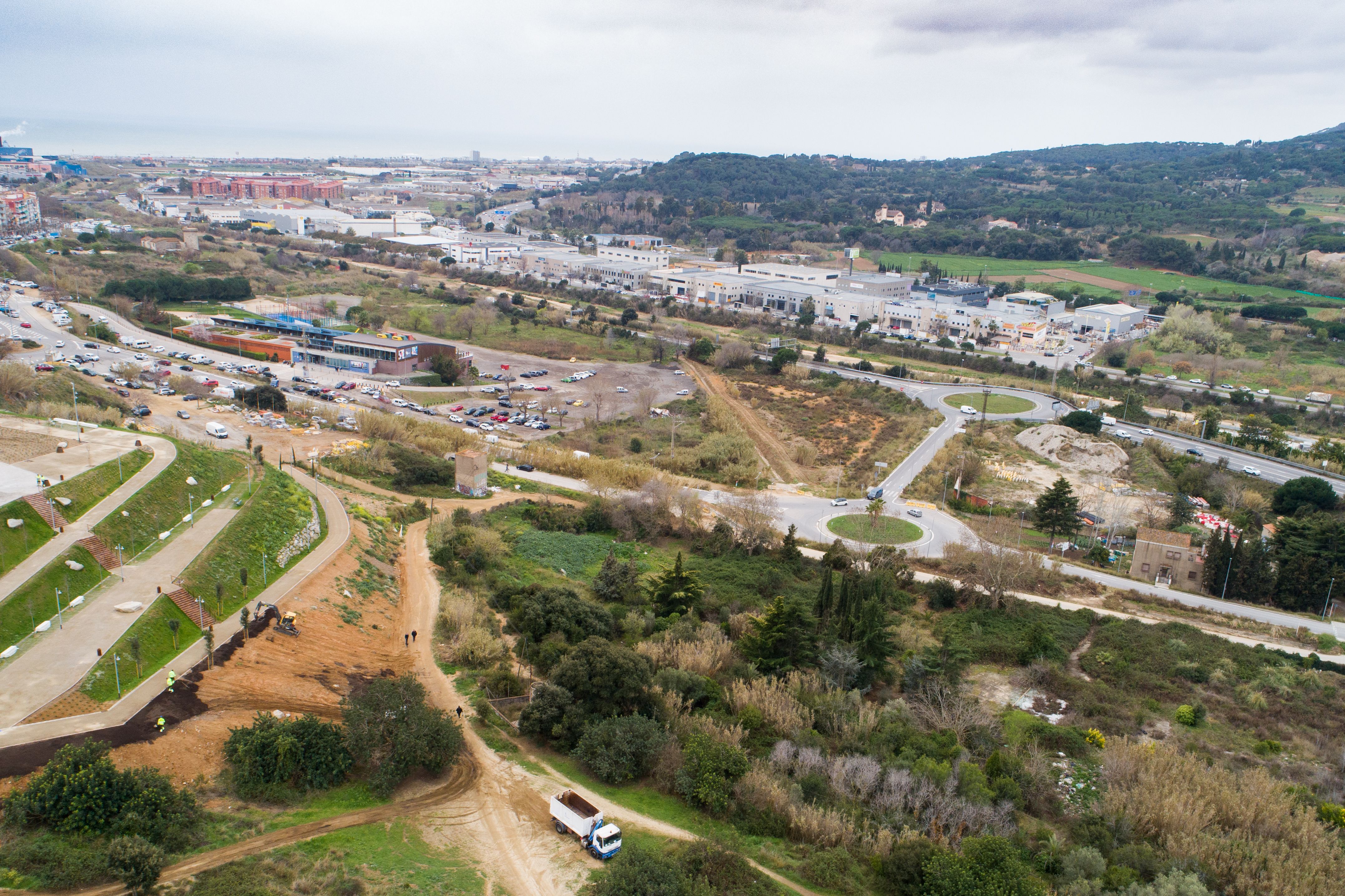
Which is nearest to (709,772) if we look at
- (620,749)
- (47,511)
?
(620,749)

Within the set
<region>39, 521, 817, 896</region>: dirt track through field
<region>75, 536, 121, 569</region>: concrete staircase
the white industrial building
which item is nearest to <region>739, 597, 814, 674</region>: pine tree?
<region>39, 521, 817, 896</region>: dirt track through field

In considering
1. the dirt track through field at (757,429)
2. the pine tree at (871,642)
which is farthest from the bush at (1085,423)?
the pine tree at (871,642)

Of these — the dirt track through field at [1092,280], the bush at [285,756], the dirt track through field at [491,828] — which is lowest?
the dirt track through field at [491,828]

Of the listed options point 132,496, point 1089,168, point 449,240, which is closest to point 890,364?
point 132,496

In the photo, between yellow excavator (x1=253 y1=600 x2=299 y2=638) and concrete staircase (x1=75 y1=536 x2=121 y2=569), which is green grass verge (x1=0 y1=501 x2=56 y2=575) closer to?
concrete staircase (x1=75 y1=536 x2=121 y2=569)

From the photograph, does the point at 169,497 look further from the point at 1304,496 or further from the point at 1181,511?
the point at 1304,496

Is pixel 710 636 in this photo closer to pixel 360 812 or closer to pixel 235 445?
pixel 360 812

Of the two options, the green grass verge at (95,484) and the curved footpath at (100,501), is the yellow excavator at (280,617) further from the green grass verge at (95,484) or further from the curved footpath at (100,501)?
the green grass verge at (95,484)
